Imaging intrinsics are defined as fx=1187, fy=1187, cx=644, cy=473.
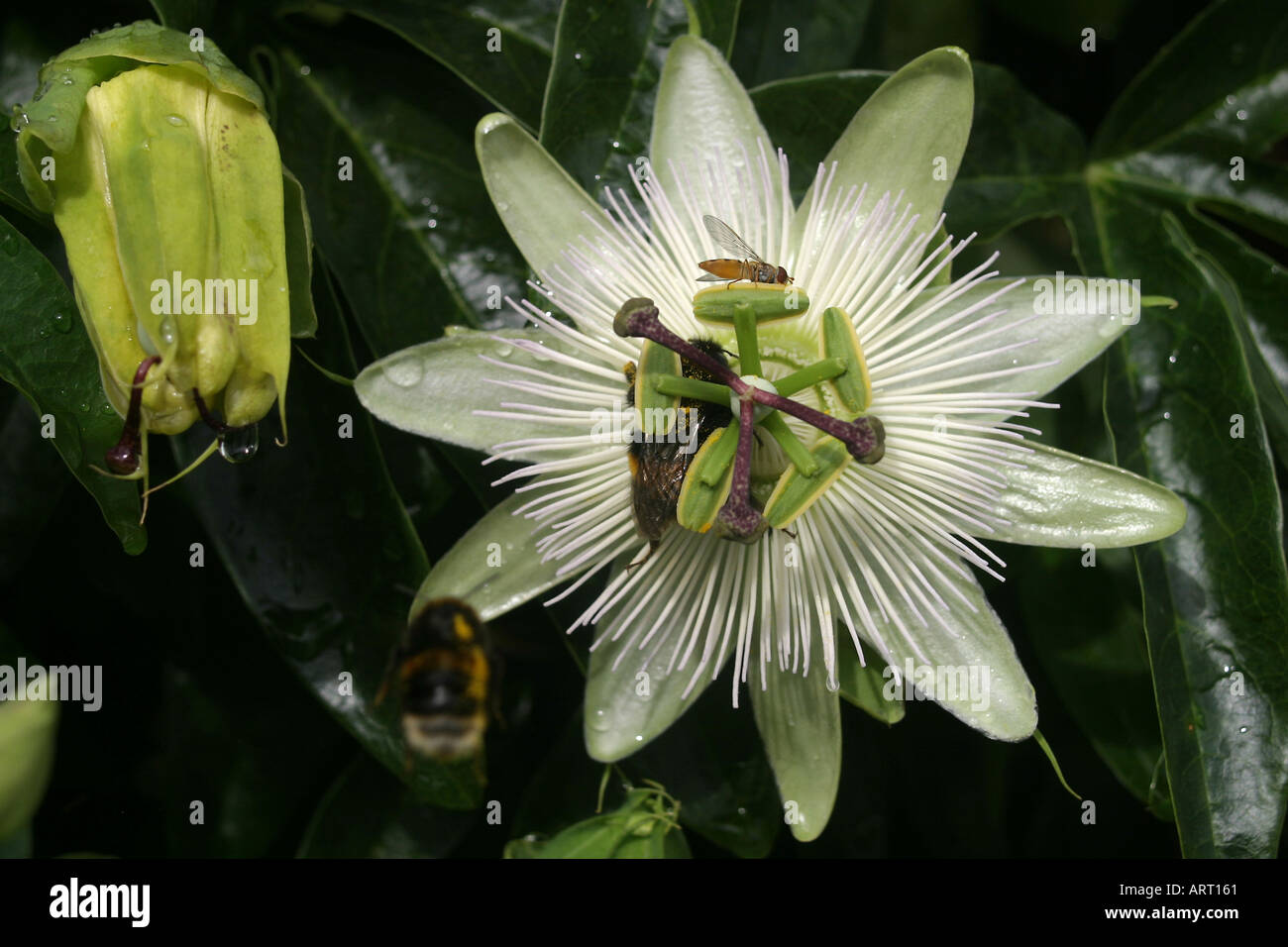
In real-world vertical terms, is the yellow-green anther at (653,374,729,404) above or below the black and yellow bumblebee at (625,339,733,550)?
above

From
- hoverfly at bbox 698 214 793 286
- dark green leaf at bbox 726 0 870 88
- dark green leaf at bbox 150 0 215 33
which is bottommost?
hoverfly at bbox 698 214 793 286

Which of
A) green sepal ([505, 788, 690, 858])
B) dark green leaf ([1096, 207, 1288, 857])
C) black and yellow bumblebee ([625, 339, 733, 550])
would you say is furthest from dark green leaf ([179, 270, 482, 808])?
dark green leaf ([1096, 207, 1288, 857])

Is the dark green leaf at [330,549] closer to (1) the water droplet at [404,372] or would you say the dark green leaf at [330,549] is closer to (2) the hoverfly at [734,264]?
(1) the water droplet at [404,372]

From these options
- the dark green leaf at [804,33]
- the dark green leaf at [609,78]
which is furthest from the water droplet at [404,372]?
the dark green leaf at [804,33]

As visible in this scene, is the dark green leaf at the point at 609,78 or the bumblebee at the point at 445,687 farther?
the dark green leaf at the point at 609,78

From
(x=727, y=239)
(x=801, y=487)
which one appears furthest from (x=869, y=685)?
(x=727, y=239)

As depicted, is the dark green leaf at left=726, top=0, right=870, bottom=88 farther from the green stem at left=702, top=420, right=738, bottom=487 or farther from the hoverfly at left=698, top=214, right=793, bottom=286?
the green stem at left=702, top=420, right=738, bottom=487

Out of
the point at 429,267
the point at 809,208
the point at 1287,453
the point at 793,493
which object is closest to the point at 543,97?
the point at 429,267
